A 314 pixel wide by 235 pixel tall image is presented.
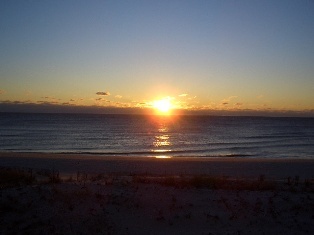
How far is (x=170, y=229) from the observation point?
9.05 m

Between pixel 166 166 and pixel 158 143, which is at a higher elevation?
pixel 166 166

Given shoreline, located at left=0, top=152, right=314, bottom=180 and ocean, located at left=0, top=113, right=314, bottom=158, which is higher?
shoreline, located at left=0, top=152, right=314, bottom=180

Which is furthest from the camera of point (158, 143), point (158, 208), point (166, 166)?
point (158, 143)

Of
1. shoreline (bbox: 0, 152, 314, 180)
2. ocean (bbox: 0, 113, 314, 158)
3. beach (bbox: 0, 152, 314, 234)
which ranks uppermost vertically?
beach (bbox: 0, 152, 314, 234)

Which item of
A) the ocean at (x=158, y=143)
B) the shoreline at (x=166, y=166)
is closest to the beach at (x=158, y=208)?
the shoreline at (x=166, y=166)

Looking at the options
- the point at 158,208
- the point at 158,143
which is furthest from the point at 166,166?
the point at 158,143

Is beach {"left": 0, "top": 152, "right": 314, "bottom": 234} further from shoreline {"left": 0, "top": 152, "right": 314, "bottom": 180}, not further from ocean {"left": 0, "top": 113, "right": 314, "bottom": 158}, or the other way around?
ocean {"left": 0, "top": 113, "right": 314, "bottom": 158}

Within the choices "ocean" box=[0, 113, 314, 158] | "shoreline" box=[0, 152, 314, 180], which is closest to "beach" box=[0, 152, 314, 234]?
"shoreline" box=[0, 152, 314, 180]

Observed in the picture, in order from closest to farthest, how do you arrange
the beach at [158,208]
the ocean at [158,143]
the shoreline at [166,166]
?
the beach at [158,208] < the shoreline at [166,166] < the ocean at [158,143]

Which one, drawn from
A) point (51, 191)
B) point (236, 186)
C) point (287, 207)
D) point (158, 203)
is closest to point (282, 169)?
point (236, 186)

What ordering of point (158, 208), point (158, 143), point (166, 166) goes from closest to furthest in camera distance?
1. point (158, 208)
2. point (166, 166)
3. point (158, 143)

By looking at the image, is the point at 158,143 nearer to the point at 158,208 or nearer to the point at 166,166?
the point at 166,166

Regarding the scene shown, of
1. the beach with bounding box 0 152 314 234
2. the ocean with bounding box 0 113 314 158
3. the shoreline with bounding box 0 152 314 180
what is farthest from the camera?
the ocean with bounding box 0 113 314 158

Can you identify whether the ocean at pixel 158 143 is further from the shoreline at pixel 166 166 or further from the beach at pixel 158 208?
the beach at pixel 158 208
